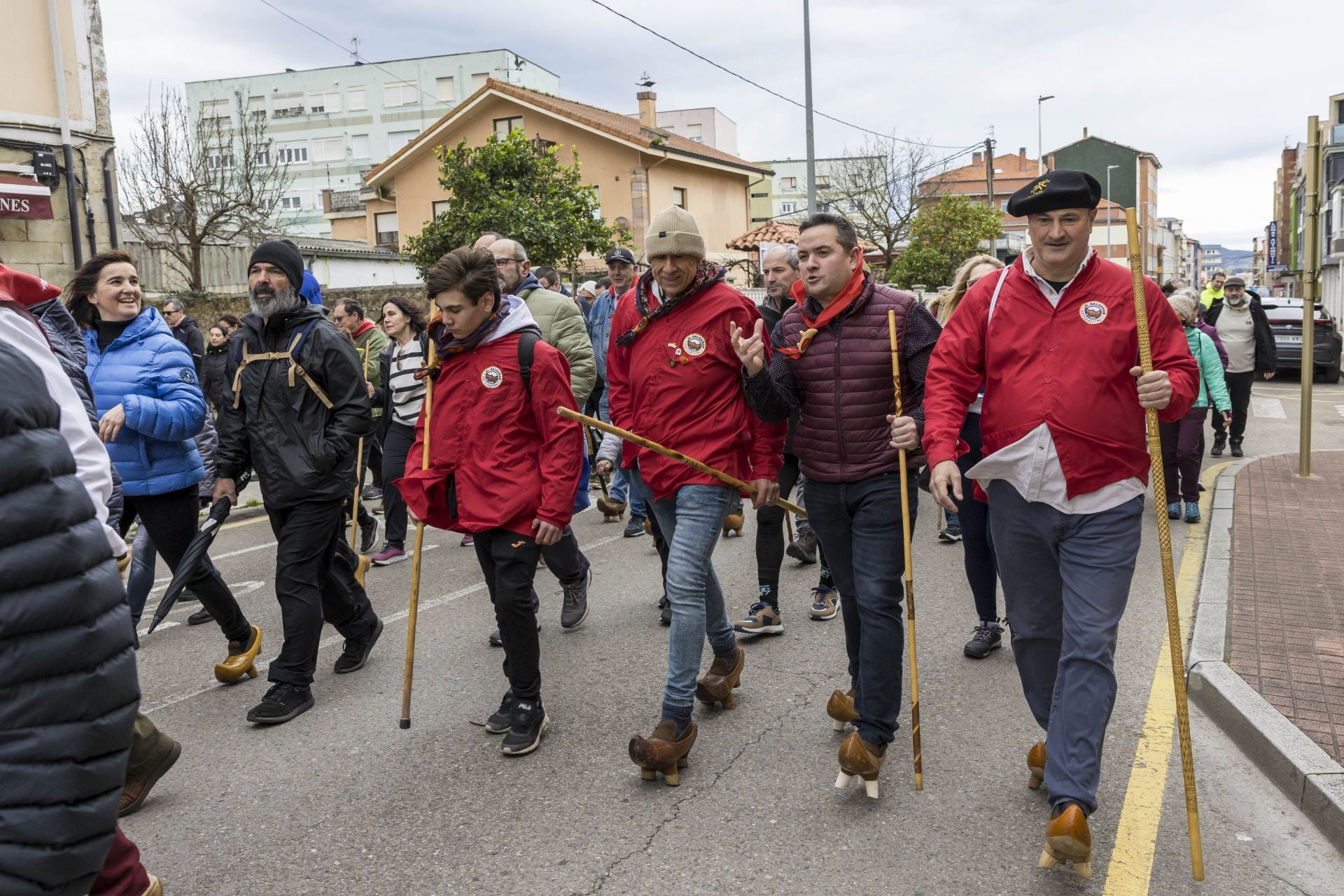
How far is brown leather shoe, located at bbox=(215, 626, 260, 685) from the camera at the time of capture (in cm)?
528

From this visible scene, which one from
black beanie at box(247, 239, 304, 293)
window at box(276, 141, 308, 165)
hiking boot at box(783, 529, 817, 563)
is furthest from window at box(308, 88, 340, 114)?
black beanie at box(247, 239, 304, 293)

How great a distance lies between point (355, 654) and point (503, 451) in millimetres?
1777

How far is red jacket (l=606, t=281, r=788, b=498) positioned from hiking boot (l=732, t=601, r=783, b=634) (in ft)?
5.35

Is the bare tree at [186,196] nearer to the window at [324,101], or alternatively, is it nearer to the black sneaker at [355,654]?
the black sneaker at [355,654]

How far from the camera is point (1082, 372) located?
130 inches

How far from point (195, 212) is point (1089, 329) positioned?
24.0 metres

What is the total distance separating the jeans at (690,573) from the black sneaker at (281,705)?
1774mm

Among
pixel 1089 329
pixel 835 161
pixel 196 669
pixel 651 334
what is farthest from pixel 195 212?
pixel 835 161

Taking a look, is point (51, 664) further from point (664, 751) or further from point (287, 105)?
point (287, 105)

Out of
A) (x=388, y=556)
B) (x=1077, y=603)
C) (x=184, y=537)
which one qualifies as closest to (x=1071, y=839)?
(x=1077, y=603)

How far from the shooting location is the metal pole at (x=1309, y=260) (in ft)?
31.4

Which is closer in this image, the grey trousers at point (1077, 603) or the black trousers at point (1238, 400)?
the grey trousers at point (1077, 603)

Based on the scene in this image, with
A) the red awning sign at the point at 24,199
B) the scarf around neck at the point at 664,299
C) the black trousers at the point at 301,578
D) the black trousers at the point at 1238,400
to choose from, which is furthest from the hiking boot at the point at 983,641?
the red awning sign at the point at 24,199

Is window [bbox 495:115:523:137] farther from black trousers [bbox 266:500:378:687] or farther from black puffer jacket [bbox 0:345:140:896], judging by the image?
black puffer jacket [bbox 0:345:140:896]
